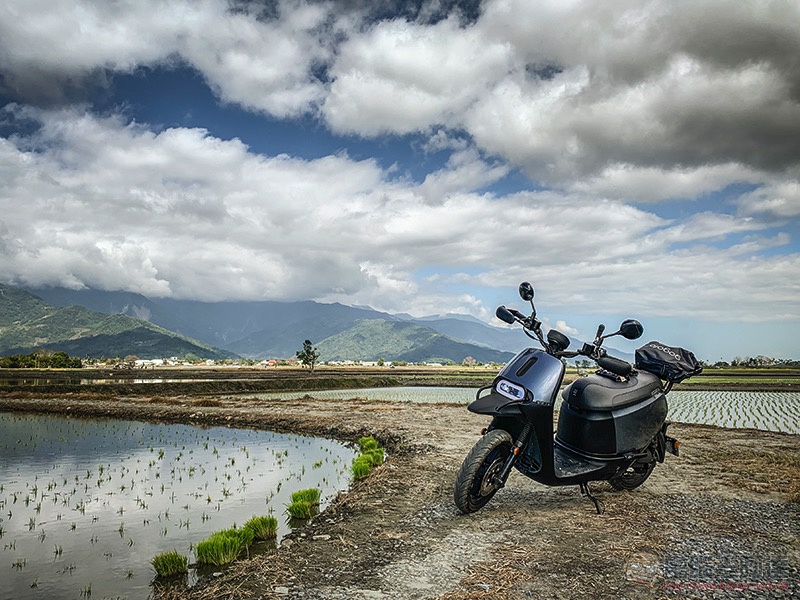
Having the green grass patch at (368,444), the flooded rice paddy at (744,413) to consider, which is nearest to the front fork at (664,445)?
the green grass patch at (368,444)

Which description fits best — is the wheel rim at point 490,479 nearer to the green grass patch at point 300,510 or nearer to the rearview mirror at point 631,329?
the rearview mirror at point 631,329

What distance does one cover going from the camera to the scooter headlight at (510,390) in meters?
5.74

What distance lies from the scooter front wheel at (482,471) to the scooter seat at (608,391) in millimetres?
1333

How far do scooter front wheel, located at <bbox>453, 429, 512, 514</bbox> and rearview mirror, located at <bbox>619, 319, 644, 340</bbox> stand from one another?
6.42ft

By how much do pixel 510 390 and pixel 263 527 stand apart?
13.1 ft

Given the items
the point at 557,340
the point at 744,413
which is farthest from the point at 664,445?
the point at 744,413

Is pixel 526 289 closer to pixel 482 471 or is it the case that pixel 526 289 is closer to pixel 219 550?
pixel 482 471

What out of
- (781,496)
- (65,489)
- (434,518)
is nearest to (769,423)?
(781,496)

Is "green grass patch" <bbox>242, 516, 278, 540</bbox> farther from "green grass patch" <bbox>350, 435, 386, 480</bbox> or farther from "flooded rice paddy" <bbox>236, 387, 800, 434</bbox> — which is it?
"flooded rice paddy" <bbox>236, 387, 800, 434</bbox>

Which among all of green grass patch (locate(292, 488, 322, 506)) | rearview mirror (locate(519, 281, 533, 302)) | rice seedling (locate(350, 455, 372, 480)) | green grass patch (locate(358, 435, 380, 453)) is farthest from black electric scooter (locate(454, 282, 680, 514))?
green grass patch (locate(358, 435, 380, 453))

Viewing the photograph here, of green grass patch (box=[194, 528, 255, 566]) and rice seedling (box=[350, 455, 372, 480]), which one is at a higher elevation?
green grass patch (box=[194, 528, 255, 566])

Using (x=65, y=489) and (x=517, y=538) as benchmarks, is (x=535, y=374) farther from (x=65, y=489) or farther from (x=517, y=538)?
(x=65, y=489)

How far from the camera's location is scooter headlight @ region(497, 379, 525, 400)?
5.74 metres

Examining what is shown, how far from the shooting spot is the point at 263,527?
6.97 meters
